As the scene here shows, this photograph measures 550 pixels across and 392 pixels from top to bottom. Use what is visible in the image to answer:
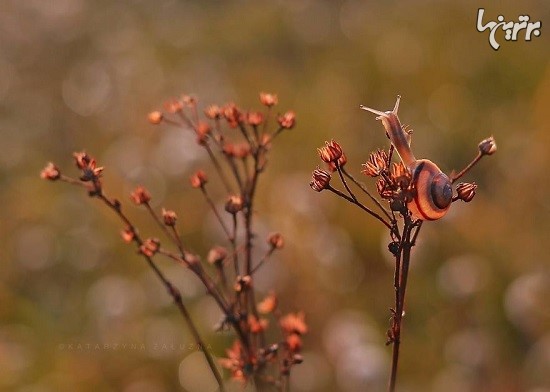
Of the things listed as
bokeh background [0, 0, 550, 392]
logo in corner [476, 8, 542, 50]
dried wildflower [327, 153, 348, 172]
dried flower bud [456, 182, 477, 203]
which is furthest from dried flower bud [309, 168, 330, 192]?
logo in corner [476, 8, 542, 50]

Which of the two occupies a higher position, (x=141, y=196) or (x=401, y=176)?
(x=141, y=196)

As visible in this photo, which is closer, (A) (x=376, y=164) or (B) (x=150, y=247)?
(A) (x=376, y=164)

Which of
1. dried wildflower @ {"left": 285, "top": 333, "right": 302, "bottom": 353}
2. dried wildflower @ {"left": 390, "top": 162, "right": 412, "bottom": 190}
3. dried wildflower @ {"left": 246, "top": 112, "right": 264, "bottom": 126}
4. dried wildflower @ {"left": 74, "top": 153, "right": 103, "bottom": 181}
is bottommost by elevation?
dried wildflower @ {"left": 390, "top": 162, "right": 412, "bottom": 190}

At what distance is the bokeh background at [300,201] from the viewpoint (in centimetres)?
198

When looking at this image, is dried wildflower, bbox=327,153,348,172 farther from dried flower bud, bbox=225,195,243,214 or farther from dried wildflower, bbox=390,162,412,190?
dried flower bud, bbox=225,195,243,214

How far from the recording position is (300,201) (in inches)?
99.3

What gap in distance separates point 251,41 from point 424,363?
2658mm

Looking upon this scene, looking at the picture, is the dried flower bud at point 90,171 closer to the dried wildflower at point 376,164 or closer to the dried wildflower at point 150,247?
the dried wildflower at point 150,247

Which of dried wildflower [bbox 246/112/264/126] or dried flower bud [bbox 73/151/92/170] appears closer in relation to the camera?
dried flower bud [bbox 73/151/92/170]

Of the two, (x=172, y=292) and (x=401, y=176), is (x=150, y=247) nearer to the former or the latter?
(x=172, y=292)

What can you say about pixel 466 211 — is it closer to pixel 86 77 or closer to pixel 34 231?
pixel 34 231

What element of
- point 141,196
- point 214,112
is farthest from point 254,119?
point 141,196

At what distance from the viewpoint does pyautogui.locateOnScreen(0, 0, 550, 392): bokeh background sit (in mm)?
1979

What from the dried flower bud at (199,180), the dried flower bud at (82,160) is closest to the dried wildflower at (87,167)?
the dried flower bud at (82,160)
